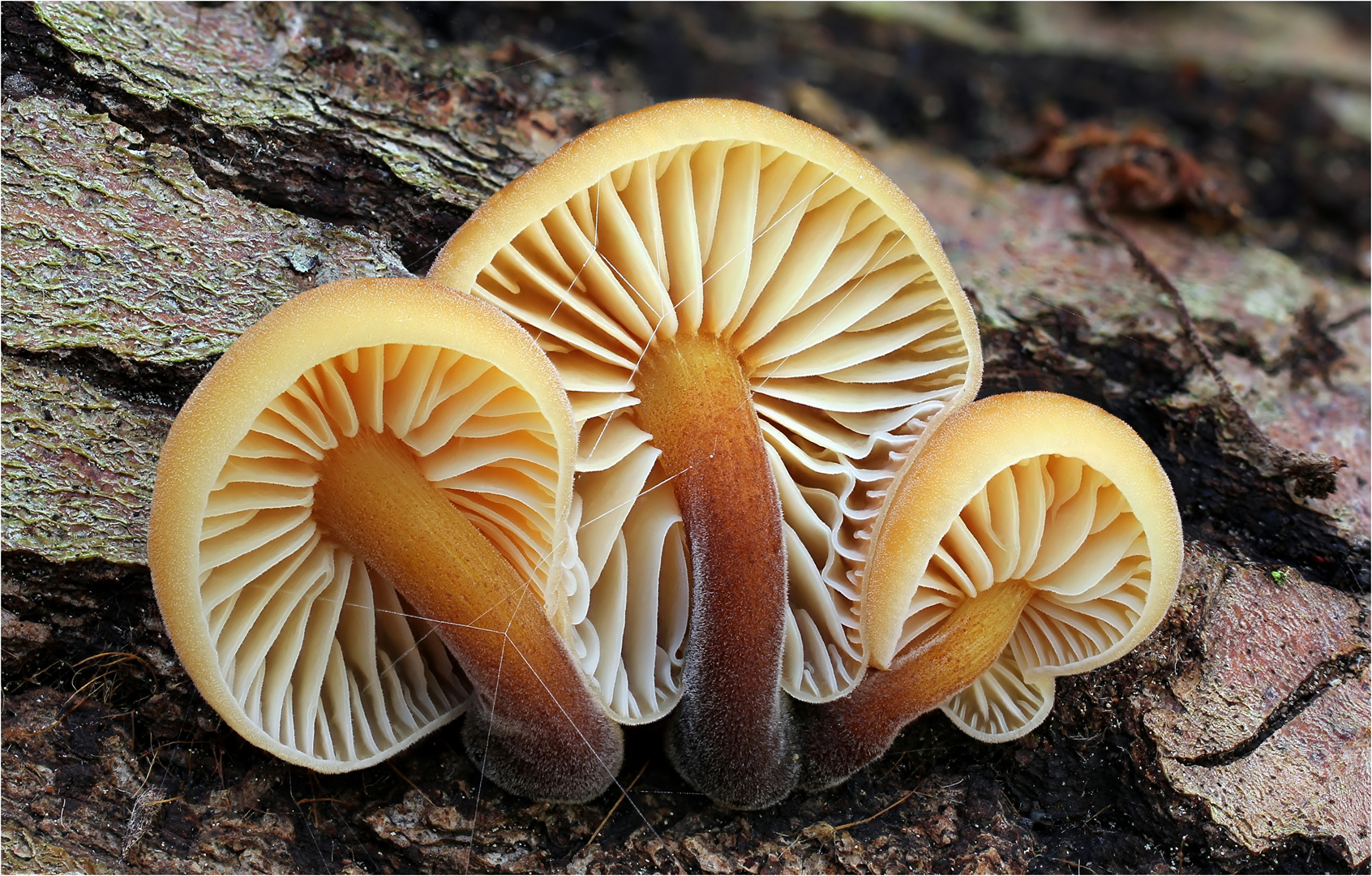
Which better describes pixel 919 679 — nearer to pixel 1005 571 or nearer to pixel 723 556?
pixel 1005 571

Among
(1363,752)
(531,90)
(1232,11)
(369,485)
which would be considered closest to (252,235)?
(369,485)

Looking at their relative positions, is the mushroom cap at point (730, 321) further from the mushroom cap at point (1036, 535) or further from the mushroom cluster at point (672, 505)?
the mushroom cap at point (1036, 535)

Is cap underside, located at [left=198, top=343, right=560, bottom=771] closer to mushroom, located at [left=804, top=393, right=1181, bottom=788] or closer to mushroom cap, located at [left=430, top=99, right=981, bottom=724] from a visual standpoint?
mushroom cap, located at [left=430, top=99, right=981, bottom=724]

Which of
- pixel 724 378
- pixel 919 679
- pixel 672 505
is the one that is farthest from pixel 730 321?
pixel 919 679

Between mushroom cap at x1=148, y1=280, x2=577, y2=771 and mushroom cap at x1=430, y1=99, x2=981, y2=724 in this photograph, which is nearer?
mushroom cap at x1=148, y1=280, x2=577, y2=771

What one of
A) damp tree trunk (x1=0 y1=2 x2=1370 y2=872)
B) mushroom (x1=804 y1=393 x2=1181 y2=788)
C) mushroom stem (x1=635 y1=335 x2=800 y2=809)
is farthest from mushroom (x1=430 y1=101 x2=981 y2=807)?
damp tree trunk (x1=0 y1=2 x2=1370 y2=872)

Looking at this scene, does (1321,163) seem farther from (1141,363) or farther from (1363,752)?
(1363,752)

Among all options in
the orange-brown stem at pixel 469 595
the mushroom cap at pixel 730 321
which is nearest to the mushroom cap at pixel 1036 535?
the mushroom cap at pixel 730 321
